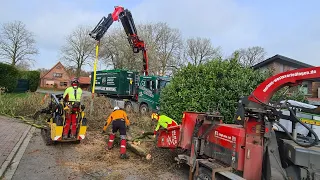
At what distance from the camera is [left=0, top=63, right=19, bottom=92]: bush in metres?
26.9

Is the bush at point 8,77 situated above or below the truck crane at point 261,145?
above

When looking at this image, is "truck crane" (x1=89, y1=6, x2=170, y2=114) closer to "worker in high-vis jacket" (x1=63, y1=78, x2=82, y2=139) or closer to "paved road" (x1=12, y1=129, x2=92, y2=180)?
"worker in high-vis jacket" (x1=63, y1=78, x2=82, y2=139)

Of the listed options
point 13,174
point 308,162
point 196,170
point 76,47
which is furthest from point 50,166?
point 76,47

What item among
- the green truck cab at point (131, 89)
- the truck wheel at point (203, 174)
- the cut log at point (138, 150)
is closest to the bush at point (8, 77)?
the green truck cab at point (131, 89)

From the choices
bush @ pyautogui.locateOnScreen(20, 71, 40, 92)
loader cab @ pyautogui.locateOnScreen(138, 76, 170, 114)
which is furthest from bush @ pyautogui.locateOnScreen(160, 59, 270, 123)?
bush @ pyautogui.locateOnScreen(20, 71, 40, 92)

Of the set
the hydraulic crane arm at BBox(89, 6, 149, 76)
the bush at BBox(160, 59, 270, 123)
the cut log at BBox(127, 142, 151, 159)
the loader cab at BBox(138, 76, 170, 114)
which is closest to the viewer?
the cut log at BBox(127, 142, 151, 159)

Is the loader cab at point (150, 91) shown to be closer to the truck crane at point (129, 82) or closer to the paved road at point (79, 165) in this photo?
the truck crane at point (129, 82)

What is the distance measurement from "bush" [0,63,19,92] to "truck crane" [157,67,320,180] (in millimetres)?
26405

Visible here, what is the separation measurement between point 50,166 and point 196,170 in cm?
360

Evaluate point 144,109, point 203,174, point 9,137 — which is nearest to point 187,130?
point 203,174

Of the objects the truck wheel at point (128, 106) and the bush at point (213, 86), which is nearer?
the bush at point (213, 86)

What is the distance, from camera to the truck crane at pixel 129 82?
1612 cm

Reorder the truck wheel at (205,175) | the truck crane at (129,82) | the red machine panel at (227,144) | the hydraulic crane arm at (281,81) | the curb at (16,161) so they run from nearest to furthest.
→ the hydraulic crane arm at (281,81) < the red machine panel at (227,144) < the truck wheel at (205,175) < the curb at (16,161) < the truck crane at (129,82)

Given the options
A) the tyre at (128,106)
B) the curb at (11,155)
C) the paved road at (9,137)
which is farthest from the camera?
the tyre at (128,106)
